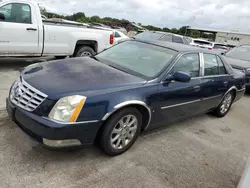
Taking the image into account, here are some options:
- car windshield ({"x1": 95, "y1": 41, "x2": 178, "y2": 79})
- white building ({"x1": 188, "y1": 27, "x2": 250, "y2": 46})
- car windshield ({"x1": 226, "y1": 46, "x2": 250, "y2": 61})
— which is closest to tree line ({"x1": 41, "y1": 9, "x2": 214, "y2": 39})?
white building ({"x1": 188, "y1": 27, "x2": 250, "y2": 46})

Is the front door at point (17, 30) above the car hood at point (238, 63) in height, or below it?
above

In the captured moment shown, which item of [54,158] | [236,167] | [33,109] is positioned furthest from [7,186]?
[236,167]

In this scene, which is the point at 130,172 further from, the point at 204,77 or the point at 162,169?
the point at 204,77

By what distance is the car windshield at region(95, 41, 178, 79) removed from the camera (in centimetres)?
364

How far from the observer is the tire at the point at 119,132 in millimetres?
2967

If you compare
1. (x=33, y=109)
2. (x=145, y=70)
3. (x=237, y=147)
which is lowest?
(x=237, y=147)

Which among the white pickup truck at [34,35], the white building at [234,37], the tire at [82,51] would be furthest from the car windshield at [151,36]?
the white building at [234,37]

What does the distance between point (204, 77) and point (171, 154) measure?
5.17 feet

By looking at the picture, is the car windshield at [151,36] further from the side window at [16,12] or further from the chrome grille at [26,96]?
the chrome grille at [26,96]

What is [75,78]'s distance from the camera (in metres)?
3.11

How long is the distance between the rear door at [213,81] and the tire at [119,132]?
166cm

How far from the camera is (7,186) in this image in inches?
97.1

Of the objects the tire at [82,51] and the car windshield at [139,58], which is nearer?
the car windshield at [139,58]

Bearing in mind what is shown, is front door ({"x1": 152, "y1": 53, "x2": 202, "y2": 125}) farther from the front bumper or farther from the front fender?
the front bumper
